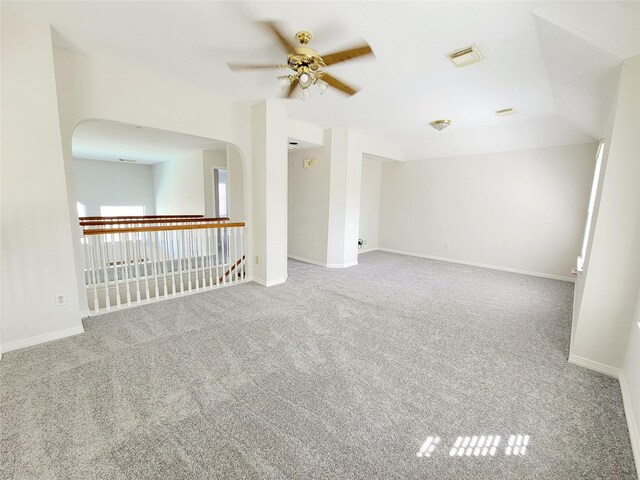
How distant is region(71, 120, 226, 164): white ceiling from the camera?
502 cm

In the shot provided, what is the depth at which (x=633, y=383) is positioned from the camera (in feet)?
5.60

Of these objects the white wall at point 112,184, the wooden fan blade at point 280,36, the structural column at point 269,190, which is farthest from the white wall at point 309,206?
the white wall at point 112,184

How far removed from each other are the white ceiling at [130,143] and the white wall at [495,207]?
4.62 m

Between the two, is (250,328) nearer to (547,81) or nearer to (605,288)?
(605,288)

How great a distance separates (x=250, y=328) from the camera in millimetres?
2783

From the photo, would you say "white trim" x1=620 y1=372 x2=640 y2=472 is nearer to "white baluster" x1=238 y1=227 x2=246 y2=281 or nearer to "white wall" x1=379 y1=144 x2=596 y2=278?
"white wall" x1=379 y1=144 x2=596 y2=278

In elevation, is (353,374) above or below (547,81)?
below

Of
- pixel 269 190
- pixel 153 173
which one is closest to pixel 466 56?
pixel 269 190

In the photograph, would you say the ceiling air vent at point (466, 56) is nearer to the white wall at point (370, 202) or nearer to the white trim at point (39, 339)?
the white wall at point (370, 202)

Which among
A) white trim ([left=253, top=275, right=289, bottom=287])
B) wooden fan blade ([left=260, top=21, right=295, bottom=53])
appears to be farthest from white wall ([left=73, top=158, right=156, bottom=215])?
wooden fan blade ([left=260, top=21, right=295, bottom=53])

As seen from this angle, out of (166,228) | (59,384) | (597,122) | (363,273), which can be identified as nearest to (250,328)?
(59,384)

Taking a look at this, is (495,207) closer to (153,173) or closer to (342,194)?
(342,194)

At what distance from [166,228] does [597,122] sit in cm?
566

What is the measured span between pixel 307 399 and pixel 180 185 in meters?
8.12
